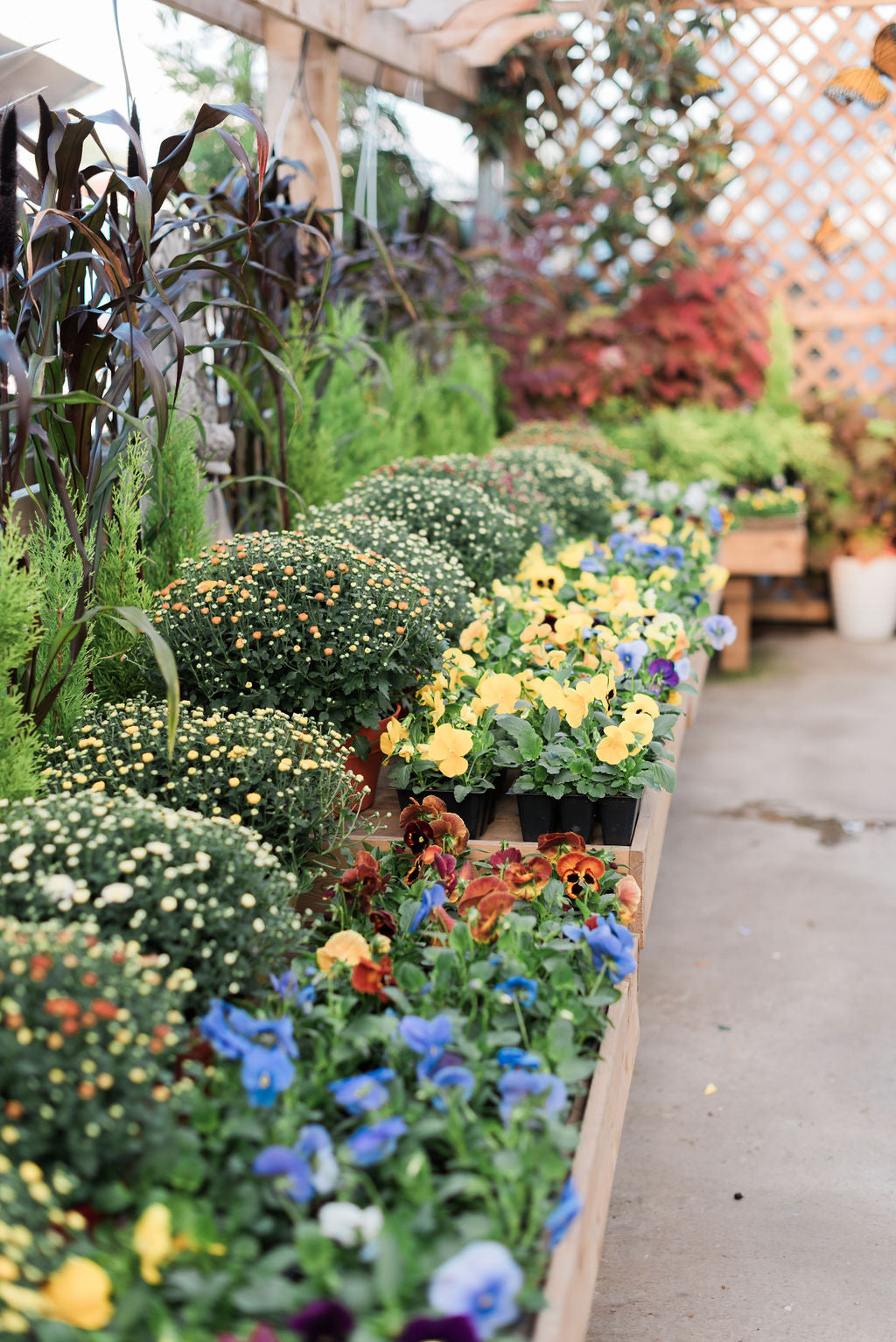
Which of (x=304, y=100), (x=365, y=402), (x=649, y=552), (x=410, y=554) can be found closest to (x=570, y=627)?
(x=410, y=554)

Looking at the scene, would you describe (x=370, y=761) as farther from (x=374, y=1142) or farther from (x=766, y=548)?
(x=766, y=548)

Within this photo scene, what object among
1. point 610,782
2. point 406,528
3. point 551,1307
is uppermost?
point 406,528

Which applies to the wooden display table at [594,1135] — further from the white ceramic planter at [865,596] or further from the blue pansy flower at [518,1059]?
the white ceramic planter at [865,596]

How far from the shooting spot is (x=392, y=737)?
169 centimetres

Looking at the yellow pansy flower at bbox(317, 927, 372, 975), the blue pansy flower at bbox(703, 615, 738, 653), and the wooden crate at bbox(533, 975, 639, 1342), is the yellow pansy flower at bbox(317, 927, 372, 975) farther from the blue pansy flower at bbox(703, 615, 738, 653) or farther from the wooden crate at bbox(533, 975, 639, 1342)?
the blue pansy flower at bbox(703, 615, 738, 653)

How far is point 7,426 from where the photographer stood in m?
1.41

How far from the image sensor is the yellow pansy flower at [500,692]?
1.72 m

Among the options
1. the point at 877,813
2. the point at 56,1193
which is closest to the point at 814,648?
the point at 877,813

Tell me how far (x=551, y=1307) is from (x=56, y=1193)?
1.29ft

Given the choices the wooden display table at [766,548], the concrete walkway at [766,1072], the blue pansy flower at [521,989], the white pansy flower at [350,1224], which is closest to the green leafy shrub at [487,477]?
the concrete walkway at [766,1072]

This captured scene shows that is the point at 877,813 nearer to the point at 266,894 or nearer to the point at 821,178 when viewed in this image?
the point at 266,894

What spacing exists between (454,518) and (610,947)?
4.85 feet

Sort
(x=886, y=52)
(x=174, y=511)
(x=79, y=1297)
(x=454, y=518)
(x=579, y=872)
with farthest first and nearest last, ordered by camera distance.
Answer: (x=886, y=52)
(x=454, y=518)
(x=174, y=511)
(x=579, y=872)
(x=79, y=1297)

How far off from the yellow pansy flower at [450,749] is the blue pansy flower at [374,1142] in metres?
0.73
